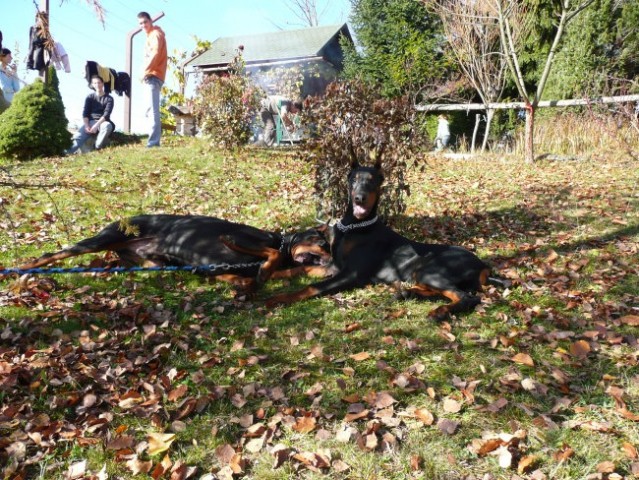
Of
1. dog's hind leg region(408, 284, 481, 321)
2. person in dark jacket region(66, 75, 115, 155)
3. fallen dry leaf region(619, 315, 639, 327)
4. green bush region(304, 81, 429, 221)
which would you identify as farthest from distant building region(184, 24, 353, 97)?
fallen dry leaf region(619, 315, 639, 327)

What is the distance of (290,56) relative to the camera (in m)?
26.4

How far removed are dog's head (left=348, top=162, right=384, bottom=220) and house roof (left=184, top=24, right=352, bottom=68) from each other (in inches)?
878

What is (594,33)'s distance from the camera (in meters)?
16.5

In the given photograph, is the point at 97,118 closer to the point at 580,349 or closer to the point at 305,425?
the point at 305,425

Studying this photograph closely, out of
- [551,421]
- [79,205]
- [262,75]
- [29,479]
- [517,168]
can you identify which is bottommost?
[29,479]

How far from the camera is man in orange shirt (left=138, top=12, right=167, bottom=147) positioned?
470 inches

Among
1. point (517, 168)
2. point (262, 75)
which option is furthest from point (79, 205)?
point (262, 75)

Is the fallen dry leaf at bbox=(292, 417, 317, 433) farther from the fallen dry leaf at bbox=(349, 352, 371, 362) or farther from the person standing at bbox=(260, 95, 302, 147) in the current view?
the person standing at bbox=(260, 95, 302, 147)

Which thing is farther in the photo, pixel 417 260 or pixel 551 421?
pixel 417 260

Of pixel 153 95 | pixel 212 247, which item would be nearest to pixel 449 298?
pixel 212 247

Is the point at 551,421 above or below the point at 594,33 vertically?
below

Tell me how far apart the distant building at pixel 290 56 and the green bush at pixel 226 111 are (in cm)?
1180

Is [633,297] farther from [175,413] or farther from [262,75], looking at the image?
[262,75]

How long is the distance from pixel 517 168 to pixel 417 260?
789cm
